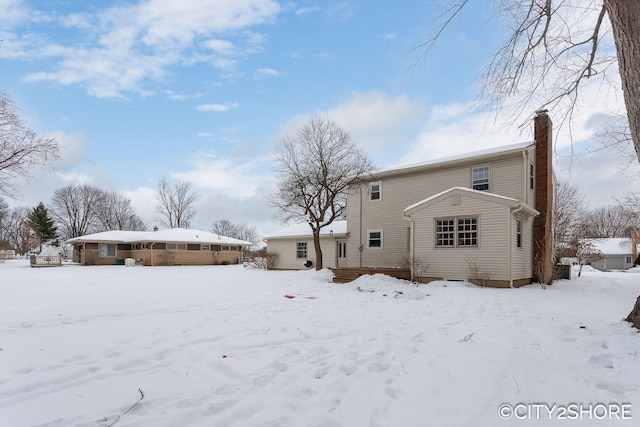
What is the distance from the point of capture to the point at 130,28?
9.34 meters

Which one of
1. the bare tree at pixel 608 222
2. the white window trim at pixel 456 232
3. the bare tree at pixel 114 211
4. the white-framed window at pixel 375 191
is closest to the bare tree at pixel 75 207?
the bare tree at pixel 114 211

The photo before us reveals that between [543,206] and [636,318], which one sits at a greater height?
[543,206]

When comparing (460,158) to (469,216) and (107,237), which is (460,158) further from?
(107,237)

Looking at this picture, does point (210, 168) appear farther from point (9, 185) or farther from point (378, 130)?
point (378, 130)

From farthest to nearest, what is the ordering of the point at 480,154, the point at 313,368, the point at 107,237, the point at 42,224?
the point at 42,224 → the point at 107,237 → the point at 480,154 → the point at 313,368

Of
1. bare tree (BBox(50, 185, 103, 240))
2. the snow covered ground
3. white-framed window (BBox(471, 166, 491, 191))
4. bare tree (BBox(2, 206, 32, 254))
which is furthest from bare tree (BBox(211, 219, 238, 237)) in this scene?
the snow covered ground

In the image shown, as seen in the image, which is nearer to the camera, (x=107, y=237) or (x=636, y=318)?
(x=636, y=318)

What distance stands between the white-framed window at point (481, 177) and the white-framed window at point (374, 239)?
554cm

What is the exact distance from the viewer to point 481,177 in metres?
15.4

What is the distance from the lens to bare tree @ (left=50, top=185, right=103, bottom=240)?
49.8m

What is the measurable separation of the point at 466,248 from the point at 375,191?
718 centimetres

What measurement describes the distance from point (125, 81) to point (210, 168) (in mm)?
12265

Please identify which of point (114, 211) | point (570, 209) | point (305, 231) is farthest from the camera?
point (114, 211)

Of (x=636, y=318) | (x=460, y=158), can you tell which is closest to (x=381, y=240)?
(x=460, y=158)
